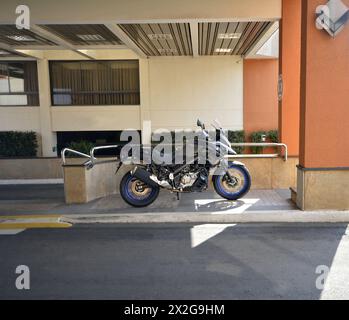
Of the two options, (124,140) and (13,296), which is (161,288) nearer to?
(13,296)

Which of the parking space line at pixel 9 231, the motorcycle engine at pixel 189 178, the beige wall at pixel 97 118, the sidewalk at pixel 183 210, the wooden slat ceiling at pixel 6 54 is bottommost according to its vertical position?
the parking space line at pixel 9 231

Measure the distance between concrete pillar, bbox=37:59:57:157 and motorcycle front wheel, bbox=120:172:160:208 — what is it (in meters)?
6.49

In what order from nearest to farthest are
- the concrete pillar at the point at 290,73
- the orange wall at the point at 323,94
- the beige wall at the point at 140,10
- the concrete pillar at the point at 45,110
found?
the orange wall at the point at 323,94 → the beige wall at the point at 140,10 → the concrete pillar at the point at 290,73 → the concrete pillar at the point at 45,110

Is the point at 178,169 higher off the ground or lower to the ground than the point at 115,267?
higher

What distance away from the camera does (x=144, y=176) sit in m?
6.79

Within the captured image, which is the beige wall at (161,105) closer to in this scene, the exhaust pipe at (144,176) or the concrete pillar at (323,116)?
the exhaust pipe at (144,176)

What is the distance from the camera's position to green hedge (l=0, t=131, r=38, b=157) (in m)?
11.4

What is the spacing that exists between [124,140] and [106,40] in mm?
3971

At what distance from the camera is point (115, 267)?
432 centimetres

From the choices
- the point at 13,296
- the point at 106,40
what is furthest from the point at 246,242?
the point at 106,40

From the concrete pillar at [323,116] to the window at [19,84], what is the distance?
9.57 meters

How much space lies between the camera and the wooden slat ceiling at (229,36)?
27.9 feet

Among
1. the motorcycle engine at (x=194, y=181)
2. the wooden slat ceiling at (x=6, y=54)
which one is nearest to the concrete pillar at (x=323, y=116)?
the motorcycle engine at (x=194, y=181)

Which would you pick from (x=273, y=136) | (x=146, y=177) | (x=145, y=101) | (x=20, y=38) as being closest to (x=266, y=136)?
(x=273, y=136)
